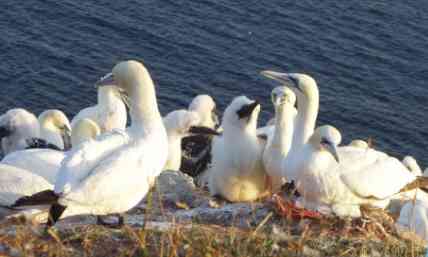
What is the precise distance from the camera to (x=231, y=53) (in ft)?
78.1

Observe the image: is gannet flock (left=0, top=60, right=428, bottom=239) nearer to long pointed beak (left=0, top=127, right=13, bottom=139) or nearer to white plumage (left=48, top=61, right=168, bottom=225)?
white plumage (left=48, top=61, right=168, bottom=225)

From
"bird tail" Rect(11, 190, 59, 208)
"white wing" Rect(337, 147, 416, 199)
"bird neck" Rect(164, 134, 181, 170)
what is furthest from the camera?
"bird neck" Rect(164, 134, 181, 170)

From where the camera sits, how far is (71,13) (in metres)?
24.5

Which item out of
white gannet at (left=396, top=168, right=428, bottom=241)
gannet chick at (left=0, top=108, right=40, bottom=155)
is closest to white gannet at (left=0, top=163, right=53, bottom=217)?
white gannet at (left=396, top=168, right=428, bottom=241)

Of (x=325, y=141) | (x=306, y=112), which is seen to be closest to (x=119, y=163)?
(x=325, y=141)

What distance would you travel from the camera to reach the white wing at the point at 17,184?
8.42m

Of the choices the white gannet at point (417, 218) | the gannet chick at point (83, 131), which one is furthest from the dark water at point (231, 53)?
the white gannet at point (417, 218)

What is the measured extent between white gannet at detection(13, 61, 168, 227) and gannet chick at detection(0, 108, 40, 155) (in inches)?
207

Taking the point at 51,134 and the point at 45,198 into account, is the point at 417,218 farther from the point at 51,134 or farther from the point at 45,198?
the point at 51,134

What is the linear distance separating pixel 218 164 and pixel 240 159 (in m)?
0.32

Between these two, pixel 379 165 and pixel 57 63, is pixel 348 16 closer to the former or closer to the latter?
pixel 57 63

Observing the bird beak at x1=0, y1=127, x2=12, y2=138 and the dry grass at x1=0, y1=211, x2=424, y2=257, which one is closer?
the dry grass at x1=0, y1=211, x2=424, y2=257

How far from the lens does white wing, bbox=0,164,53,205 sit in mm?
8423

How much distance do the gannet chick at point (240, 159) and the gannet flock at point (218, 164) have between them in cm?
1
